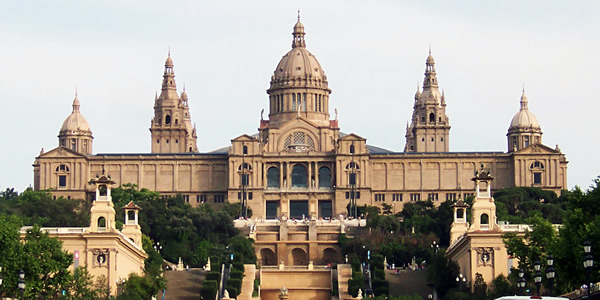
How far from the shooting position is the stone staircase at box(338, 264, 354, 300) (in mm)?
126912

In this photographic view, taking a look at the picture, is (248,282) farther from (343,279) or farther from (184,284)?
(343,279)

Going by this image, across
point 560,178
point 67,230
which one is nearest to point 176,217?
point 67,230

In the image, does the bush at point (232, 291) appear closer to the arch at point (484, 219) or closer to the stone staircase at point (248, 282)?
the stone staircase at point (248, 282)

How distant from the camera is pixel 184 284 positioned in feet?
416

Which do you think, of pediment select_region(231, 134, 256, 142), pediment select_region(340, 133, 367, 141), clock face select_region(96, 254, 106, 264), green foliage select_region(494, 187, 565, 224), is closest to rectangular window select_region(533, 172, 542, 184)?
green foliage select_region(494, 187, 565, 224)

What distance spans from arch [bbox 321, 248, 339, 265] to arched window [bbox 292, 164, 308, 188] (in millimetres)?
29079

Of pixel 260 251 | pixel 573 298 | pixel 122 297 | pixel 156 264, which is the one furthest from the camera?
pixel 260 251

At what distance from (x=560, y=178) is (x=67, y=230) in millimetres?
92150

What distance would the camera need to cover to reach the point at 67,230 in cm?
11594

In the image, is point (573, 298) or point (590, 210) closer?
point (573, 298)

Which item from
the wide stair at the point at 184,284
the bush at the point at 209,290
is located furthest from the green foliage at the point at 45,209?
the bush at the point at 209,290

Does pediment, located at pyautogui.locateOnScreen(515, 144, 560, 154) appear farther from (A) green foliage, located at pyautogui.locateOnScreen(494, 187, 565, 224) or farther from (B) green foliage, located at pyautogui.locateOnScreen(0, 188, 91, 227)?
(B) green foliage, located at pyautogui.locateOnScreen(0, 188, 91, 227)

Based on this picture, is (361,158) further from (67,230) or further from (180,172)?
(67,230)

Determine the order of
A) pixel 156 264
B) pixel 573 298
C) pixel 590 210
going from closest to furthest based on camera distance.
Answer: pixel 573 298 → pixel 590 210 → pixel 156 264
